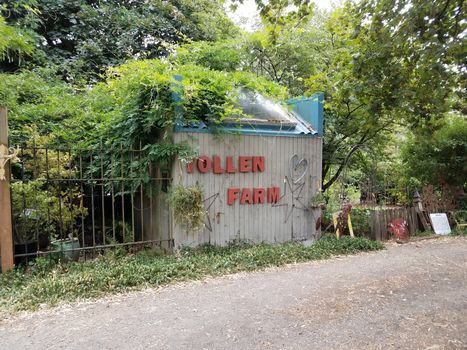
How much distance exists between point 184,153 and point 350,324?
3.66m

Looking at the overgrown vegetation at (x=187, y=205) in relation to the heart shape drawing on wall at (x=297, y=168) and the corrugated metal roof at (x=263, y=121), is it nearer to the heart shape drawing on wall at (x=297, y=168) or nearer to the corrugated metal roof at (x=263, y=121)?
the corrugated metal roof at (x=263, y=121)

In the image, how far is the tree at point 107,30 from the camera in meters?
11.7

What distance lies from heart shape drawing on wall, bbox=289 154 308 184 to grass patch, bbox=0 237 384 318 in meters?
1.50

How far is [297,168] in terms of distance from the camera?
299 inches

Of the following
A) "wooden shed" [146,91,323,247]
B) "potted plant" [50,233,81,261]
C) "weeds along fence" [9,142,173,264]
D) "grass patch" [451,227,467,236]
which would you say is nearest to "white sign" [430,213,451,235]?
"grass patch" [451,227,467,236]

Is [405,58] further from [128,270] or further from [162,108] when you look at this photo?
[128,270]

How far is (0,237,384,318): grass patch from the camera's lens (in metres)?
4.39

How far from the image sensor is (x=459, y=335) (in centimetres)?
358

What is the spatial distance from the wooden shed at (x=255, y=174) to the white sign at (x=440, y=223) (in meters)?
3.48

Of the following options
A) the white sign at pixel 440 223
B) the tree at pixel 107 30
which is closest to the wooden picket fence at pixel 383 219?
the white sign at pixel 440 223

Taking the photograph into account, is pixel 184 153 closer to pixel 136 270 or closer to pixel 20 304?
pixel 136 270

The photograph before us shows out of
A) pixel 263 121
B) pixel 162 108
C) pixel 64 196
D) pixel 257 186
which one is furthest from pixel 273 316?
pixel 64 196

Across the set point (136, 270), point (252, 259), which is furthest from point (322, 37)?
point (136, 270)

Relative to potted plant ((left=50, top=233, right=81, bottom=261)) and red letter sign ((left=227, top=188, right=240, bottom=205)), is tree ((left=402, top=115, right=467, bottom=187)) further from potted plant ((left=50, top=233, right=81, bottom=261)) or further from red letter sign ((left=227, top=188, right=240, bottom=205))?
potted plant ((left=50, top=233, right=81, bottom=261))
